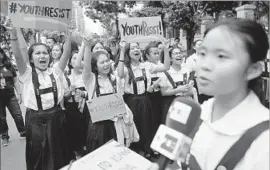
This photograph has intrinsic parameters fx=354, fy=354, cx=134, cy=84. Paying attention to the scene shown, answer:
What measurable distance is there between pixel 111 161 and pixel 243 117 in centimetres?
49

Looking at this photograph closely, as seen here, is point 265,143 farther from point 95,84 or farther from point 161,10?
point 161,10

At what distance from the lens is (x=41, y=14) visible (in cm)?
338

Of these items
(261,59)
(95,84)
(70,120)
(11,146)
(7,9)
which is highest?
(7,9)

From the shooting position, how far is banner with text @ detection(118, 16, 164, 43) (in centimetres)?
467

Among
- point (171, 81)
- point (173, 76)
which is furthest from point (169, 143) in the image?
point (173, 76)

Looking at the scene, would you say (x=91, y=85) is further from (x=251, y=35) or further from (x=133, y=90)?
(x=251, y=35)

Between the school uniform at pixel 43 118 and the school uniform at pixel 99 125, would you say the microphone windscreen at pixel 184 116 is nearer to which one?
the school uniform at pixel 43 118

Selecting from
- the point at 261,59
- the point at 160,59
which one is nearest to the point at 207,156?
the point at 261,59

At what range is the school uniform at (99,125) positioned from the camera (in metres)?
3.70

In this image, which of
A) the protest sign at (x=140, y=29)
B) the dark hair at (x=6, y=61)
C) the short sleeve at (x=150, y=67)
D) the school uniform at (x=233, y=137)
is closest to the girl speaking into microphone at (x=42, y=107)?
the protest sign at (x=140, y=29)

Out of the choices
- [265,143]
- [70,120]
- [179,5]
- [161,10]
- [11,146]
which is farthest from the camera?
[161,10]

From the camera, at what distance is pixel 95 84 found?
3.70m

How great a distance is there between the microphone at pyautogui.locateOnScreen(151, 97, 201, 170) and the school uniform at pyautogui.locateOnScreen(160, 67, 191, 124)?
11.6ft

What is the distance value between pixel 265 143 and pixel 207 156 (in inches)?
8.0
